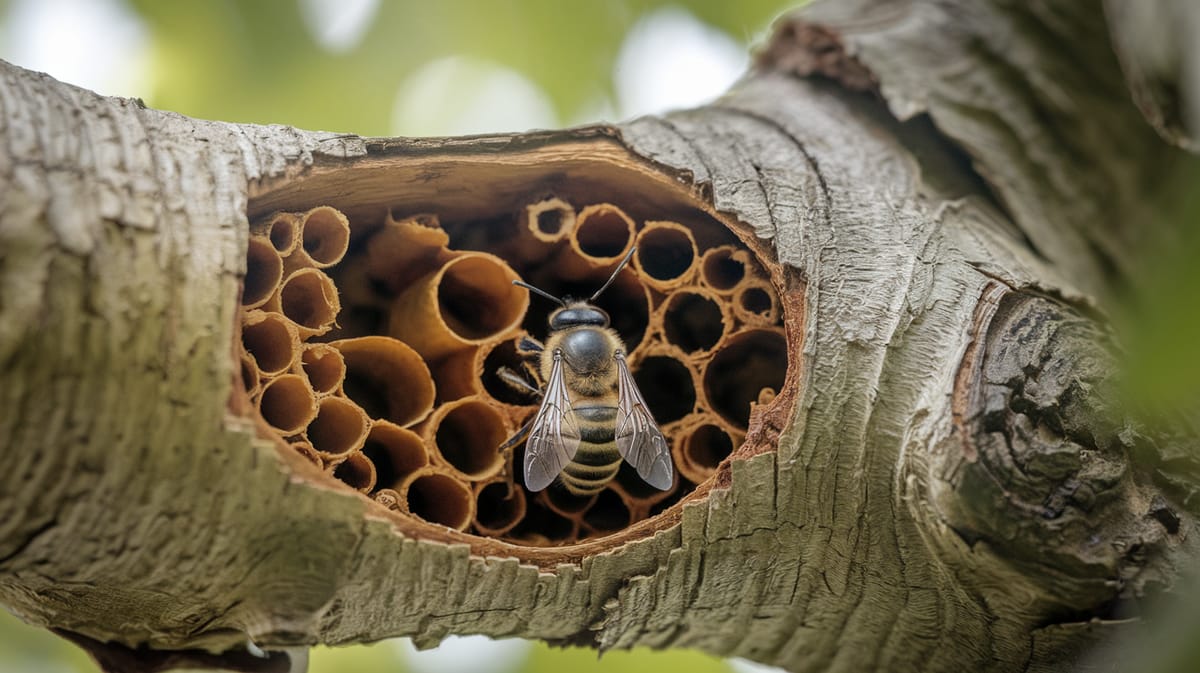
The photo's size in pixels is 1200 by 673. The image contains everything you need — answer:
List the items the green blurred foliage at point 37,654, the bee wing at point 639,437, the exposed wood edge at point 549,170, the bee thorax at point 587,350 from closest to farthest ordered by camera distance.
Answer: the exposed wood edge at point 549,170
the bee wing at point 639,437
the bee thorax at point 587,350
the green blurred foliage at point 37,654

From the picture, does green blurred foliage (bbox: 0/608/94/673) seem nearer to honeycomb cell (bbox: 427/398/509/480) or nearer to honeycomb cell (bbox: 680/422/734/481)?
honeycomb cell (bbox: 427/398/509/480)

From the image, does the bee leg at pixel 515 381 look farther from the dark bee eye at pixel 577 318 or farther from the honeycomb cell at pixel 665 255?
the honeycomb cell at pixel 665 255

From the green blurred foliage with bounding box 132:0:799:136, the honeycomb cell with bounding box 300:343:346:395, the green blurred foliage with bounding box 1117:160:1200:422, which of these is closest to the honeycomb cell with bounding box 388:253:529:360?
the honeycomb cell with bounding box 300:343:346:395

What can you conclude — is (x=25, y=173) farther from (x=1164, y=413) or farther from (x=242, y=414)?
(x=1164, y=413)

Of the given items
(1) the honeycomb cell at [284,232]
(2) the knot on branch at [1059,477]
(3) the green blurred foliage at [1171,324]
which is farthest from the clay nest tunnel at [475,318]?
(3) the green blurred foliage at [1171,324]

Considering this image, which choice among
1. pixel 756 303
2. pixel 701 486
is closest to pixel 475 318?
pixel 756 303

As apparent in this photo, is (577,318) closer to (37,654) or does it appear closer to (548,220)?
(548,220)

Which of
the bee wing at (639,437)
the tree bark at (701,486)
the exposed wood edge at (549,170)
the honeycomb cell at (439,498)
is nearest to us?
the tree bark at (701,486)
